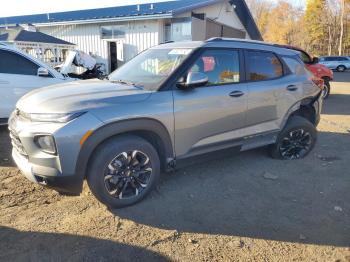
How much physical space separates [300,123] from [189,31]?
9517mm

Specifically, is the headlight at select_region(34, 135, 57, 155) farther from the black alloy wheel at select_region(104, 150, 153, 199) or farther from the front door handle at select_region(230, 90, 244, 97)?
the front door handle at select_region(230, 90, 244, 97)

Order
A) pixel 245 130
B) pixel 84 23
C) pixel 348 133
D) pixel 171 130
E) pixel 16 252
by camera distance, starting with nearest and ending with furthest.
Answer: pixel 16 252
pixel 171 130
pixel 245 130
pixel 348 133
pixel 84 23

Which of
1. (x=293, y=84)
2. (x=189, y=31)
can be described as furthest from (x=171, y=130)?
(x=189, y=31)

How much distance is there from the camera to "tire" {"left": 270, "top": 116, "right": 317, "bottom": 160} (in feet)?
17.2

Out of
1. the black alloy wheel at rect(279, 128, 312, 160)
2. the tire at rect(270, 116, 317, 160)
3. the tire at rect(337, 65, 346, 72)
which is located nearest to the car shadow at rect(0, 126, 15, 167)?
the tire at rect(270, 116, 317, 160)

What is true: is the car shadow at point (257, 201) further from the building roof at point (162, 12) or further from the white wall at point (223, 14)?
the white wall at point (223, 14)

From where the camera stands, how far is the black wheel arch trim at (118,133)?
10.6 ft

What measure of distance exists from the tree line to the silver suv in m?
55.9

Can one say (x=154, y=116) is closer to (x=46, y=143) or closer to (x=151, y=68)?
(x=151, y=68)

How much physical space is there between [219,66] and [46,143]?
235 cm

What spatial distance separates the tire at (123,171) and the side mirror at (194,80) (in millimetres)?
796

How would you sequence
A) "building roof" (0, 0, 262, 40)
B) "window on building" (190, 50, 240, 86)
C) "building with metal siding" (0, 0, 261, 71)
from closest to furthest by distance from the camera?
"window on building" (190, 50, 240, 86) → "building roof" (0, 0, 262, 40) → "building with metal siding" (0, 0, 261, 71)

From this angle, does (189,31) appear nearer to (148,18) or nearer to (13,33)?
(148,18)

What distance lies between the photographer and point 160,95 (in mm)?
3707
